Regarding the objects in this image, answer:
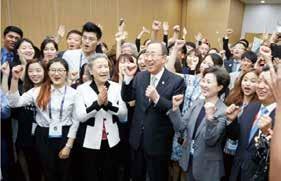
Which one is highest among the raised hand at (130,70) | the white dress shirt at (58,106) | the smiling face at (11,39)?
the smiling face at (11,39)

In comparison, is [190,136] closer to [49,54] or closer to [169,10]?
[49,54]

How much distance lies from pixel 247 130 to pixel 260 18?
41.2 feet

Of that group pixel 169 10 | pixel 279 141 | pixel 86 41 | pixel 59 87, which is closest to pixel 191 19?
pixel 169 10

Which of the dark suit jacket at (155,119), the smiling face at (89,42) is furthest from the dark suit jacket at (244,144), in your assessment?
the smiling face at (89,42)

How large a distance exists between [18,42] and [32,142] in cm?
125

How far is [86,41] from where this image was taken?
3328mm

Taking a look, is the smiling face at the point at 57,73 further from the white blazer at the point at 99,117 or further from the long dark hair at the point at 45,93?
the white blazer at the point at 99,117

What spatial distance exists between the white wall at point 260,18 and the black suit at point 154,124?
1209cm

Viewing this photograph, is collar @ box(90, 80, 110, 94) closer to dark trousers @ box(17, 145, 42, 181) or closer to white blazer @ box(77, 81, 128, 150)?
white blazer @ box(77, 81, 128, 150)

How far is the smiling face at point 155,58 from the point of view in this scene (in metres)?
2.52

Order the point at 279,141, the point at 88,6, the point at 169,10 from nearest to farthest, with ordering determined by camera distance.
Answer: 1. the point at 279,141
2. the point at 88,6
3. the point at 169,10

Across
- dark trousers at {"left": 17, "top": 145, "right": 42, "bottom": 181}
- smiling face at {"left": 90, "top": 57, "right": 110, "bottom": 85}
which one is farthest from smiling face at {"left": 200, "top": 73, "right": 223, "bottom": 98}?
dark trousers at {"left": 17, "top": 145, "right": 42, "bottom": 181}

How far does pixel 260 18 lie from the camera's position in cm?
1334

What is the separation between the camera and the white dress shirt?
2568mm
